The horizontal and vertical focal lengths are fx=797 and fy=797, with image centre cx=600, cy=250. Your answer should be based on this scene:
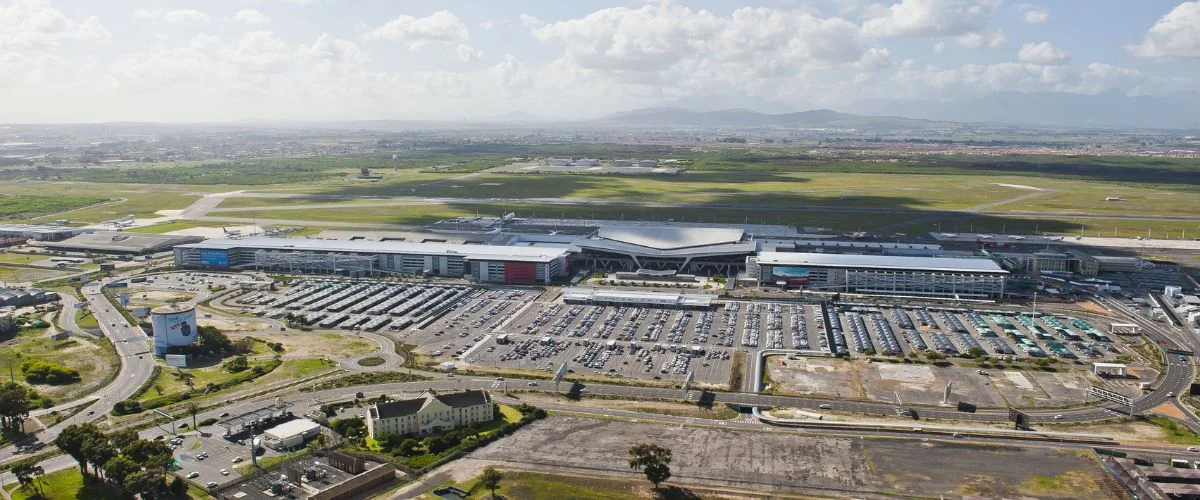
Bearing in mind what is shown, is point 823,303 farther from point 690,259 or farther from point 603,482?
point 603,482

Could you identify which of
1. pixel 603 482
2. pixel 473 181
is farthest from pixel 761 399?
pixel 473 181

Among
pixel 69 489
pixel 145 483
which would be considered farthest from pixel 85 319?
pixel 145 483

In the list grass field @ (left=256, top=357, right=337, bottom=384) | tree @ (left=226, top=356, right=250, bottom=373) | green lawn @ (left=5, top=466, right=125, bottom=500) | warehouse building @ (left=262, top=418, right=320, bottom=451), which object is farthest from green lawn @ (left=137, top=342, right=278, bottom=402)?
warehouse building @ (left=262, top=418, right=320, bottom=451)

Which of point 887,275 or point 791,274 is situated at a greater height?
point 887,275

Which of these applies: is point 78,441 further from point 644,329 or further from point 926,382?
point 926,382

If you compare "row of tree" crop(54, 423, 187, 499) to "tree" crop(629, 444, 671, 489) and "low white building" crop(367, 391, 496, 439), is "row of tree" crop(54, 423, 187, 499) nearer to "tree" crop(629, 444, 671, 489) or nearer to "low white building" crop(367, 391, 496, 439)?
"low white building" crop(367, 391, 496, 439)

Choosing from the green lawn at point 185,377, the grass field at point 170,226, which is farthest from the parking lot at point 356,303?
the grass field at point 170,226
